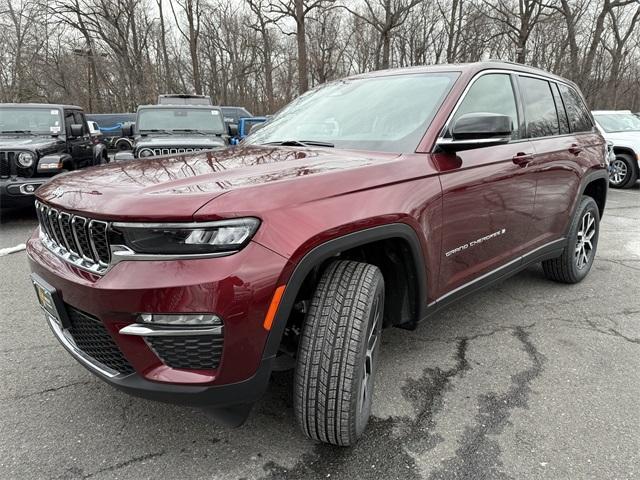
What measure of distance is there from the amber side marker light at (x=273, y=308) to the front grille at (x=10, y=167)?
6.55 meters

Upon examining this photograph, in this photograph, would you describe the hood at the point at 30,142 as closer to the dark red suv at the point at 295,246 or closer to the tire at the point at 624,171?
the dark red suv at the point at 295,246

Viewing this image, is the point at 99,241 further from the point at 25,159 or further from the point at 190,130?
the point at 190,130

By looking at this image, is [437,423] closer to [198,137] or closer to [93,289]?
[93,289]

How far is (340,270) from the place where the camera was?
2.00m

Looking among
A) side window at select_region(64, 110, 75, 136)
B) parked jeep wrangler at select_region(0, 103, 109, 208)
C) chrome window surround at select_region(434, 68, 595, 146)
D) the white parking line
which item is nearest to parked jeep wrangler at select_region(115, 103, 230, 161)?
parked jeep wrangler at select_region(0, 103, 109, 208)

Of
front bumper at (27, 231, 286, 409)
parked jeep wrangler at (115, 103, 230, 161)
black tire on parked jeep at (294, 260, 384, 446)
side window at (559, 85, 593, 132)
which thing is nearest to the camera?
front bumper at (27, 231, 286, 409)

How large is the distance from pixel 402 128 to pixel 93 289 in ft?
5.65

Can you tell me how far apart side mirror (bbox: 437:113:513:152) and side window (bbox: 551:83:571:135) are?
63.4 inches

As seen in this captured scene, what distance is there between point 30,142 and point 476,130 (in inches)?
282

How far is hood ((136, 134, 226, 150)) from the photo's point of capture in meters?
→ 8.34

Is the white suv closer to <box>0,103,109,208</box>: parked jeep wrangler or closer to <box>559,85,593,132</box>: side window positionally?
<box>559,85,593,132</box>: side window

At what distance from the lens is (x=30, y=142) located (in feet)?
23.6

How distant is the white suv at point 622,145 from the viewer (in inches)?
405

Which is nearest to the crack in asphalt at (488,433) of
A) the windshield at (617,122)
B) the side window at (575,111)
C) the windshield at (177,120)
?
the side window at (575,111)
